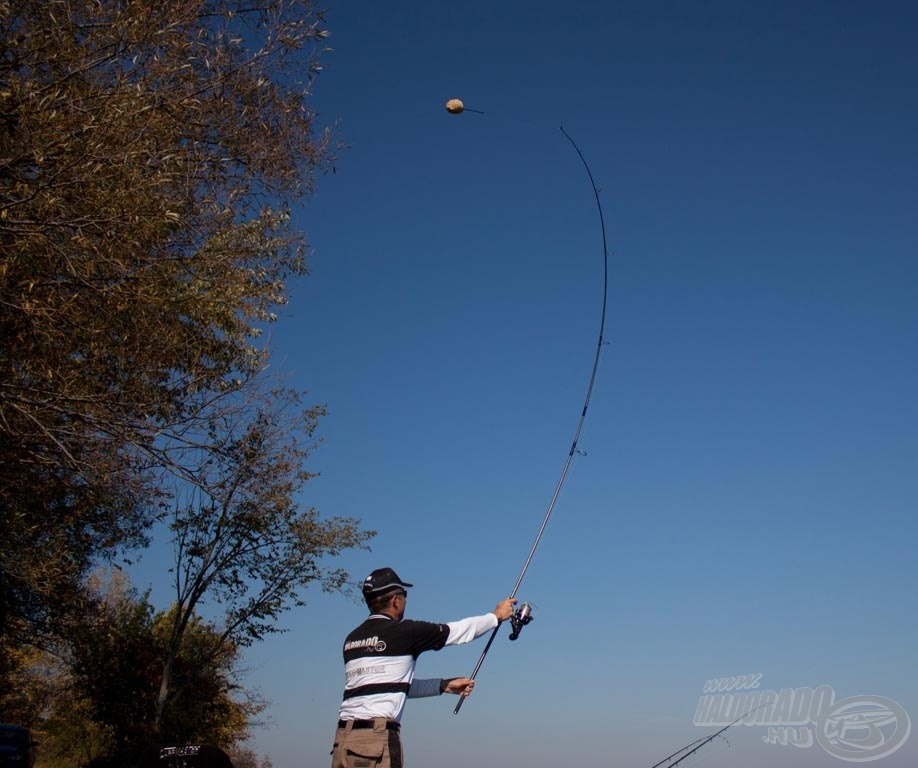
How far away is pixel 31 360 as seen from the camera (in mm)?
11453

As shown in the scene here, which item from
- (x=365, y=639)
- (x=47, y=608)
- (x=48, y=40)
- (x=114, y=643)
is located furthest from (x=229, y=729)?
(x=365, y=639)

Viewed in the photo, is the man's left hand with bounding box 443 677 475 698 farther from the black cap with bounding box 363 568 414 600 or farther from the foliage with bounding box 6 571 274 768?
the foliage with bounding box 6 571 274 768

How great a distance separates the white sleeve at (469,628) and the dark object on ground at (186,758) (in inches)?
148

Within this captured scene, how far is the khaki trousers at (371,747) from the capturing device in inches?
223

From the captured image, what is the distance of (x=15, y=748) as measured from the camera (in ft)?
59.1

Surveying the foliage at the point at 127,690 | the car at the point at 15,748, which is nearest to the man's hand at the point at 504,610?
the car at the point at 15,748

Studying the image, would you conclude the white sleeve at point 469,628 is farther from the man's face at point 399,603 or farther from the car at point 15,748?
the car at point 15,748

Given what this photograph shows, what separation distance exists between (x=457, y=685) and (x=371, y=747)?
817mm

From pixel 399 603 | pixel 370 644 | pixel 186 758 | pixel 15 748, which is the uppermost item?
pixel 399 603

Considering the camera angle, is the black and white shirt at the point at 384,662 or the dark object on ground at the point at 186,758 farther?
the dark object on ground at the point at 186,758

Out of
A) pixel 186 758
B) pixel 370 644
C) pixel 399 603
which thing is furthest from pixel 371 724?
pixel 186 758

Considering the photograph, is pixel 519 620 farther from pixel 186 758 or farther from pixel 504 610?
pixel 186 758

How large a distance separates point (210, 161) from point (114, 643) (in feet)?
53.0

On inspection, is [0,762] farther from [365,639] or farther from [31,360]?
[365,639]
